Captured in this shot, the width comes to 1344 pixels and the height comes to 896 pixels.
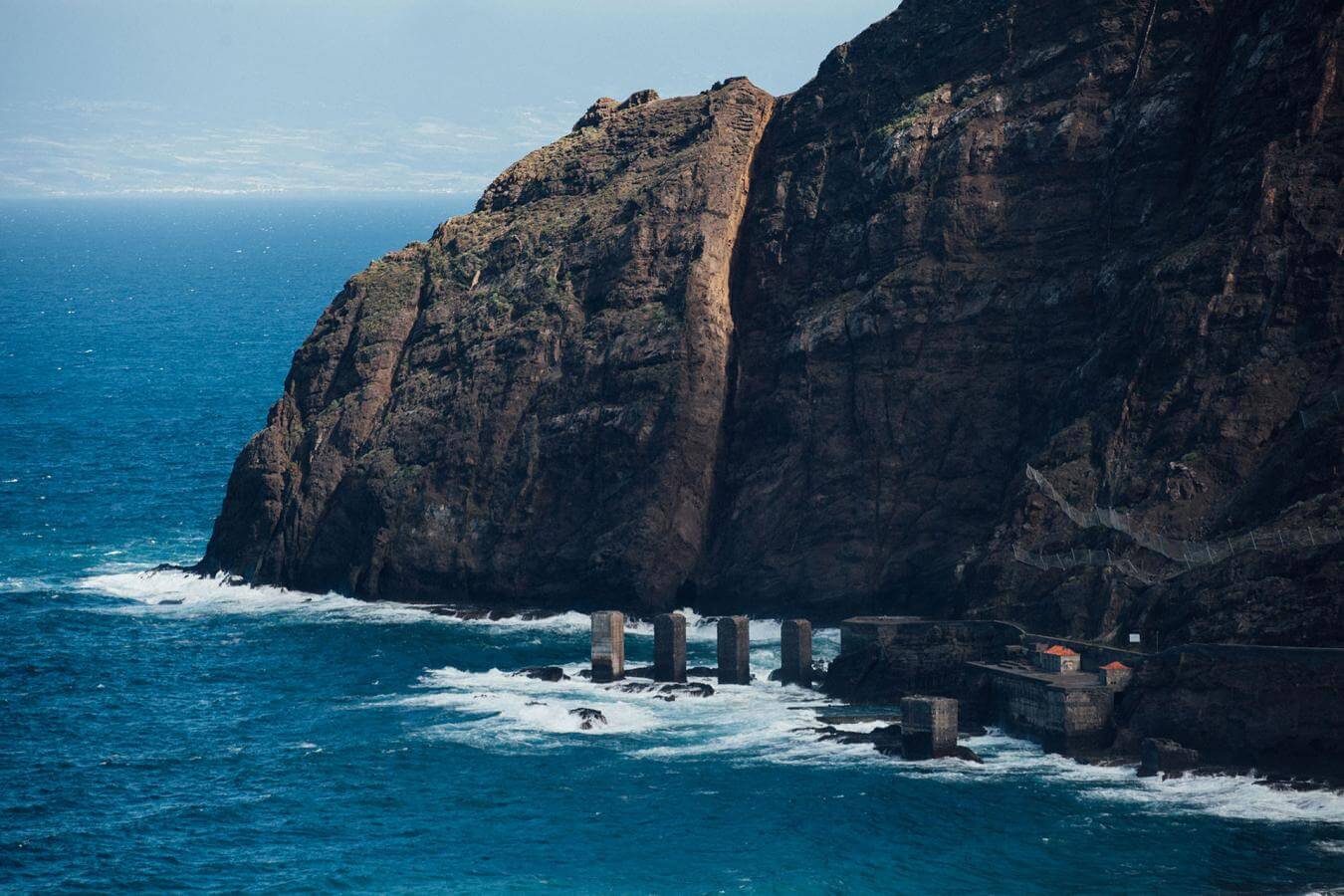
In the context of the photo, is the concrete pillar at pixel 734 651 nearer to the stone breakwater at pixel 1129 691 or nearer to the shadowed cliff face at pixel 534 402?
the stone breakwater at pixel 1129 691

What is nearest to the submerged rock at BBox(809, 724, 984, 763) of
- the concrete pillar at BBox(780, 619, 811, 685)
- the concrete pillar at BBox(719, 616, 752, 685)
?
the concrete pillar at BBox(780, 619, 811, 685)

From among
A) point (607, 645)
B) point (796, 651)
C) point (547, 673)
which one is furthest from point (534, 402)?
point (796, 651)

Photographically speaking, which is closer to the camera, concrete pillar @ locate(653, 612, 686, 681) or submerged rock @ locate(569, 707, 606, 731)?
submerged rock @ locate(569, 707, 606, 731)

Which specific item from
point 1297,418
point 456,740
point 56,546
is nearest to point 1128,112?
point 1297,418

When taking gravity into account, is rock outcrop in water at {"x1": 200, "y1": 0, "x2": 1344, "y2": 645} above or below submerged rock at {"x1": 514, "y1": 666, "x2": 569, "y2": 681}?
above

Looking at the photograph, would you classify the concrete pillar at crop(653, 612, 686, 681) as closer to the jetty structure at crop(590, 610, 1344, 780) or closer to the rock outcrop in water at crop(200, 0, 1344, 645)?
the jetty structure at crop(590, 610, 1344, 780)

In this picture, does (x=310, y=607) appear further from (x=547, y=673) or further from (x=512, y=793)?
(x=512, y=793)

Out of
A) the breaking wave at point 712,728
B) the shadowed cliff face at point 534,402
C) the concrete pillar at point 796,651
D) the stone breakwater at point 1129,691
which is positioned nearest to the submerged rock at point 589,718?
the breaking wave at point 712,728
